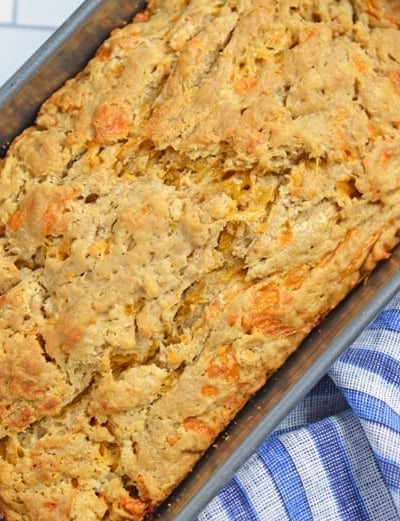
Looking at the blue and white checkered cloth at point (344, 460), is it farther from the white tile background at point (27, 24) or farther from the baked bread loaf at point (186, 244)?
the white tile background at point (27, 24)

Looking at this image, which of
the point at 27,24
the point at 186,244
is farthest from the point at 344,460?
the point at 27,24

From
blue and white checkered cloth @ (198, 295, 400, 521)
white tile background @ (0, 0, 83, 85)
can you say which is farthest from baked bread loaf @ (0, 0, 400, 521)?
white tile background @ (0, 0, 83, 85)

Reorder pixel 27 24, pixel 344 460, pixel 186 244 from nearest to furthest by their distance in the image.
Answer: pixel 186 244 → pixel 344 460 → pixel 27 24

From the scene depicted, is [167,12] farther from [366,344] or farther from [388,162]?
[366,344]

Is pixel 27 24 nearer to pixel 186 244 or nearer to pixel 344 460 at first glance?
pixel 186 244

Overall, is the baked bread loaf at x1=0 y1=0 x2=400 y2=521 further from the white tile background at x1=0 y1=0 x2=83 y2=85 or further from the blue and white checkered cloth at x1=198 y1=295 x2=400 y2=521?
the white tile background at x1=0 y1=0 x2=83 y2=85

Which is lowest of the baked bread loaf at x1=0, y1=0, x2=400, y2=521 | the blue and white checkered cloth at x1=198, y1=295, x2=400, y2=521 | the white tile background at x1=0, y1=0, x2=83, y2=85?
the blue and white checkered cloth at x1=198, y1=295, x2=400, y2=521
